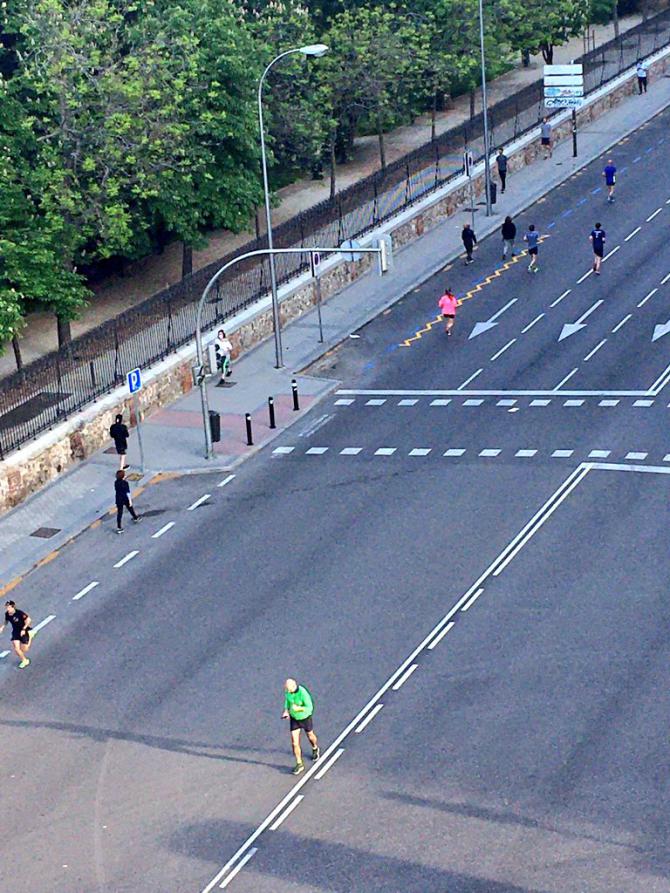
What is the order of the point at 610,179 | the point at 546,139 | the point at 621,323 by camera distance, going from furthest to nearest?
1. the point at 546,139
2. the point at 610,179
3. the point at 621,323

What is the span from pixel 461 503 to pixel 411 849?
12.7 meters

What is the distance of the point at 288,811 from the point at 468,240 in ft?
100

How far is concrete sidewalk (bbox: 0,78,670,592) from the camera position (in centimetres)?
3612

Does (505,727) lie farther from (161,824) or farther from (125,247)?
(125,247)

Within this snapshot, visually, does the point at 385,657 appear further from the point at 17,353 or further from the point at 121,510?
the point at 17,353

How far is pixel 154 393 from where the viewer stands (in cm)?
4269

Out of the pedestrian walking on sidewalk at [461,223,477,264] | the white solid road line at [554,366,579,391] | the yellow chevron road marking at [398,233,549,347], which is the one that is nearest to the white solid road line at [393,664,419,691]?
the white solid road line at [554,366,579,391]

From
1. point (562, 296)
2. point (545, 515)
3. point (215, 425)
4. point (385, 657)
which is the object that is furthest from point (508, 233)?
point (385, 657)

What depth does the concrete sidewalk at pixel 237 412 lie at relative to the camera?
119ft

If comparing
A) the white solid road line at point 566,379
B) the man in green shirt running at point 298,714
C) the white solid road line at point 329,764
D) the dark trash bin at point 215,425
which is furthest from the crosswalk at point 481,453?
the man in green shirt running at point 298,714

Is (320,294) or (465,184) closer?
(320,294)

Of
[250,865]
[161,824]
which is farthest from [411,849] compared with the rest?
[161,824]

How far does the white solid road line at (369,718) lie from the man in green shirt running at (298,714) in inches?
44.3

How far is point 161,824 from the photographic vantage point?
24.0 m
